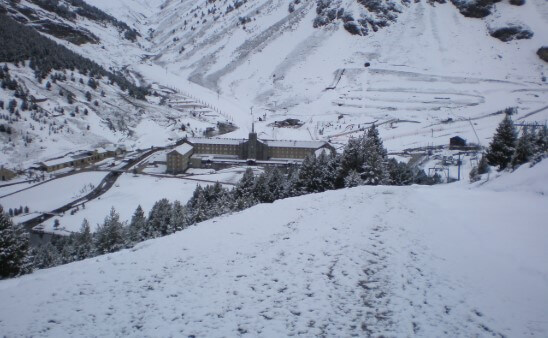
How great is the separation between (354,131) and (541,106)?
4175cm

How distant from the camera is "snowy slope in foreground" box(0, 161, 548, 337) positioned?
7.66 m

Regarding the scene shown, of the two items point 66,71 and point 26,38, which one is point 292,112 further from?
point 26,38

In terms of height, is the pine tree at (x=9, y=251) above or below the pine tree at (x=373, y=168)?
below

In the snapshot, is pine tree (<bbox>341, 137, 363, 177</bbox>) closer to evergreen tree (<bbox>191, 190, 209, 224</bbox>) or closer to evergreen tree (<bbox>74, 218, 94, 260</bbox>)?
evergreen tree (<bbox>191, 190, 209, 224</bbox>)

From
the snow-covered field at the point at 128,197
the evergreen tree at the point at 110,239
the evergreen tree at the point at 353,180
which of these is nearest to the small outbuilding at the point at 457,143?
the snow-covered field at the point at 128,197

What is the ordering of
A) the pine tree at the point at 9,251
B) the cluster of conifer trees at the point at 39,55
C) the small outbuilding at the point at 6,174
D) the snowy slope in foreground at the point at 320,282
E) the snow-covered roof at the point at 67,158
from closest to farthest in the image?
the snowy slope in foreground at the point at 320,282 < the pine tree at the point at 9,251 < the small outbuilding at the point at 6,174 < the snow-covered roof at the point at 67,158 < the cluster of conifer trees at the point at 39,55

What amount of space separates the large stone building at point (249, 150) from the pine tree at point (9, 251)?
48.9 meters

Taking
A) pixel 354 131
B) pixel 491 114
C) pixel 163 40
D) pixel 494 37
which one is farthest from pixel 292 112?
pixel 163 40

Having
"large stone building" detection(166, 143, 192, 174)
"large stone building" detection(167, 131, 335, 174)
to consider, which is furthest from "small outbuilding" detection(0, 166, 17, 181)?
"large stone building" detection(167, 131, 335, 174)

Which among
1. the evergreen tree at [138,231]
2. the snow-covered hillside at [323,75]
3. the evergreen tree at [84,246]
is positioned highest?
the snow-covered hillside at [323,75]

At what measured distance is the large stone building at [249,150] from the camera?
70.2m

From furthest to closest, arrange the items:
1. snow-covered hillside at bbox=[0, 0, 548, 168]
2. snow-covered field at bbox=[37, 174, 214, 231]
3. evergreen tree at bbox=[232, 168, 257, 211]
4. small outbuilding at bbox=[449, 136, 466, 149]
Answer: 1. snow-covered hillside at bbox=[0, 0, 548, 168]
2. small outbuilding at bbox=[449, 136, 466, 149]
3. snow-covered field at bbox=[37, 174, 214, 231]
4. evergreen tree at bbox=[232, 168, 257, 211]

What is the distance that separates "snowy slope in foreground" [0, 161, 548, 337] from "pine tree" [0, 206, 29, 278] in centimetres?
793

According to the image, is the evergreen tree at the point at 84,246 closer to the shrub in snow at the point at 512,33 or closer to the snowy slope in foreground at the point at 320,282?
the snowy slope in foreground at the point at 320,282
